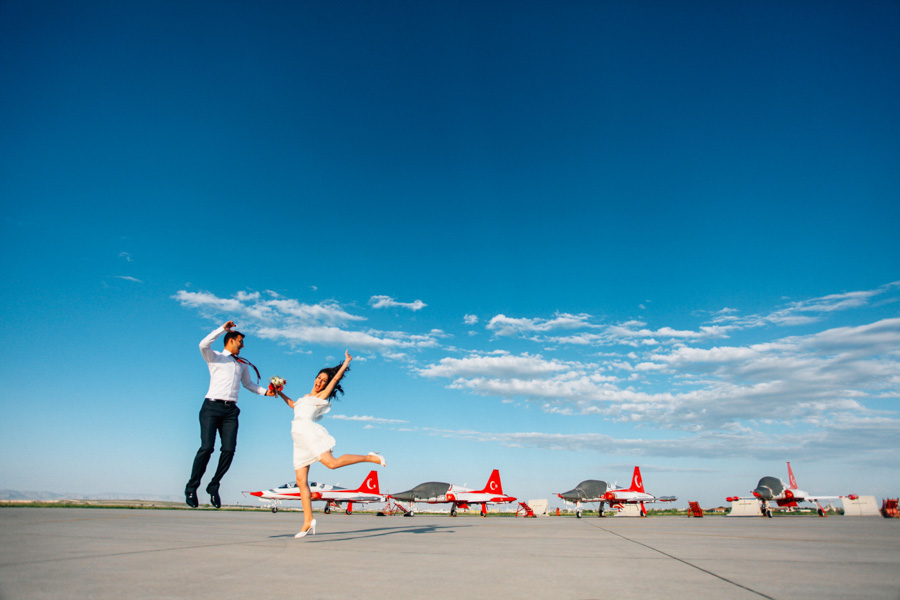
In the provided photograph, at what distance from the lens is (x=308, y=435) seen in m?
6.02

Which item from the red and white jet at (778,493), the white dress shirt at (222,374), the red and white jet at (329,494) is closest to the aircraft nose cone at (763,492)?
the red and white jet at (778,493)

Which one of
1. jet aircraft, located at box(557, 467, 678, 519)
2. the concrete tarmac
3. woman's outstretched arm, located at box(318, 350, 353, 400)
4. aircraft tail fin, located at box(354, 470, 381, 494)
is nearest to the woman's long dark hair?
woman's outstretched arm, located at box(318, 350, 353, 400)

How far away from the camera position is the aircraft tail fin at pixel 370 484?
41.8 metres

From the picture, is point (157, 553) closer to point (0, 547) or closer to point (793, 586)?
point (0, 547)

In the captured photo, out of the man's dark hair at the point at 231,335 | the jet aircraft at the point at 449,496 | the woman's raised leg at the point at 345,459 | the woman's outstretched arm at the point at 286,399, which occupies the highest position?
the man's dark hair at the point at 231,335

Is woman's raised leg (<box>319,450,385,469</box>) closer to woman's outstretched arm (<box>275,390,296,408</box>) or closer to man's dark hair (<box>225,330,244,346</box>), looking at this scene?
woman's outstretched arm (<box>275,390,296,408</box>)

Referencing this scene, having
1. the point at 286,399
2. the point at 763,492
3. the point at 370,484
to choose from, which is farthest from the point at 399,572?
the point at 763,492

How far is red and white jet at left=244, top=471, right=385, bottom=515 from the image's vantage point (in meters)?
36.4

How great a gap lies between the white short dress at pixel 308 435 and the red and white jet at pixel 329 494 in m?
32.3

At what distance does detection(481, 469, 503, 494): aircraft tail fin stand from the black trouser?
45.7 m

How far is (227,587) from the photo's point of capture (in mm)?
2377

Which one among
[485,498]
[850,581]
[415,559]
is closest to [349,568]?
[415,559]

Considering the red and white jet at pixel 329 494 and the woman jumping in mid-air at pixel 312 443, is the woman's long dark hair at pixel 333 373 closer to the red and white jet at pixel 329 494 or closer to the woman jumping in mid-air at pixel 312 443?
the woman jumping in mid-air at pixel 312 443

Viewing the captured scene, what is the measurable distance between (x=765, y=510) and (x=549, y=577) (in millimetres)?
37182
